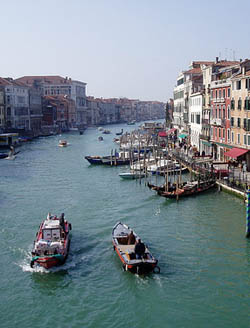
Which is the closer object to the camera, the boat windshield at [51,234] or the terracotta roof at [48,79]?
the boat windshield at [51,234]

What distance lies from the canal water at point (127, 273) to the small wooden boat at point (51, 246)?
30 cm

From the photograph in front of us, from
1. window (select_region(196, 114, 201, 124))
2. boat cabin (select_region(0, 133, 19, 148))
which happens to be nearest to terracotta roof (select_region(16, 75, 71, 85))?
boat cabin (select_region(0, 133, 19, 148))

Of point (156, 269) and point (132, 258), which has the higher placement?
point (132, 258)

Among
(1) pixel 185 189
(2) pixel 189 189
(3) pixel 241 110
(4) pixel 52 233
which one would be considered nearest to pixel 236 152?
(3) pixel 241 110

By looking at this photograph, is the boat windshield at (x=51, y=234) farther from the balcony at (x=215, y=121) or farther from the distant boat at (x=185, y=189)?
the balcony at (x=215, y=121)

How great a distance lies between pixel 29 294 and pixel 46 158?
3214 cm

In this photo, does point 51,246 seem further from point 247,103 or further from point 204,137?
point 204,137

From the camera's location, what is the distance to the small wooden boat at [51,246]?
14.7m

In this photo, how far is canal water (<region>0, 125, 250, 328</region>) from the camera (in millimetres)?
11977

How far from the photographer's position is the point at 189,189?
24.4 m

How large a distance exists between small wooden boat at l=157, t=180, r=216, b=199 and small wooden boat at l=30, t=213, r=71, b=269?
8066 millimetres

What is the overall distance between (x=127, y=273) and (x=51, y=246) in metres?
2.79

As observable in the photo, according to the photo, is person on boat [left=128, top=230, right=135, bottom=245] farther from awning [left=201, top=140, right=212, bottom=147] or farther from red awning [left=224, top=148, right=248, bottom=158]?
awning [left=201, top=140, right=212, bottom=147]

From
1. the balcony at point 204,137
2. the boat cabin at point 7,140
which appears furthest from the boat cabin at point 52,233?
the boat cabin at point 7,140
